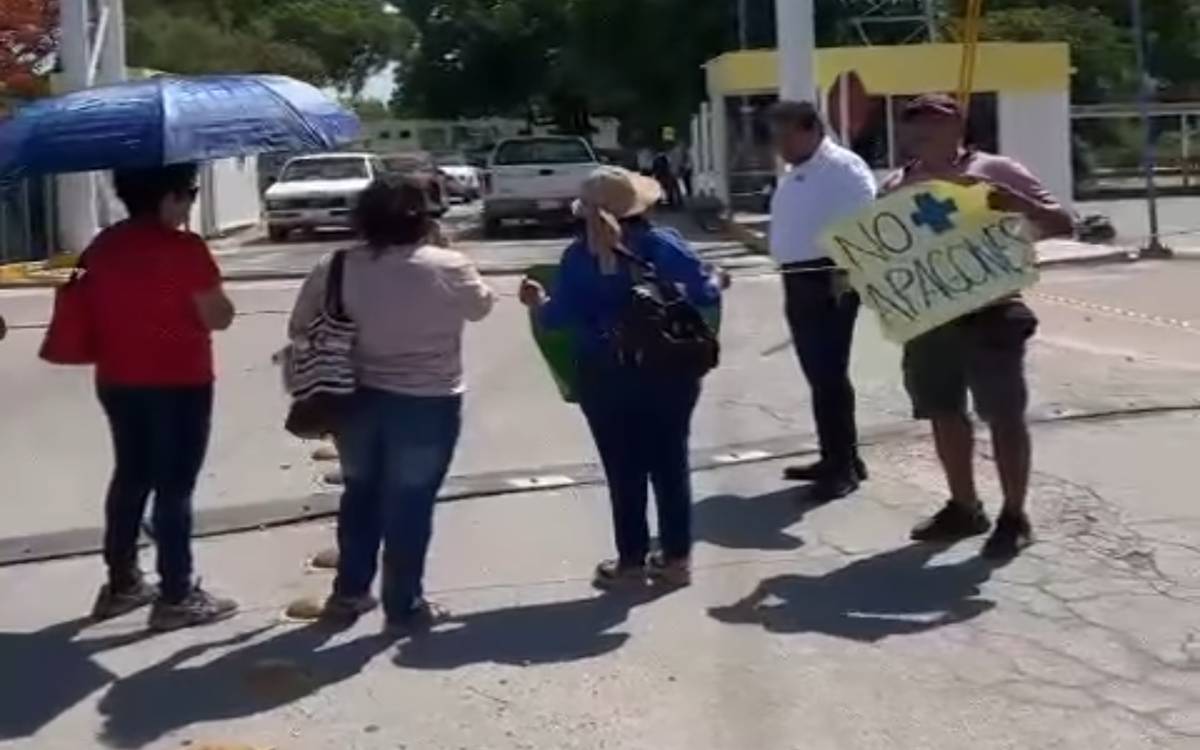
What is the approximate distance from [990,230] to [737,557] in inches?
63.0

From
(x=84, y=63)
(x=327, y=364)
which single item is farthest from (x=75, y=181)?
(x=327, y=364)

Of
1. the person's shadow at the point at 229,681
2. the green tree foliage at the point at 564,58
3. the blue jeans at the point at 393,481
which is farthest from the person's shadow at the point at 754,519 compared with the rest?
the green tree foliage at the point at 564,58

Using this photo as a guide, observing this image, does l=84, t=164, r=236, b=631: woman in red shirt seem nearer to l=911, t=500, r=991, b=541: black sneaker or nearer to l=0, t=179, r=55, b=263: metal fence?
l=911, t=500, r=991, b=541: black sneaker

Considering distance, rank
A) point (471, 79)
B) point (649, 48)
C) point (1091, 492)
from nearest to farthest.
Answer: point (1091, 492) → point (649, 48) → point (471, 79)

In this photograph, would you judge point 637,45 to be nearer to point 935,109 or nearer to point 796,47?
point 796,47

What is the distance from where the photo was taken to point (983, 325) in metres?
7.75

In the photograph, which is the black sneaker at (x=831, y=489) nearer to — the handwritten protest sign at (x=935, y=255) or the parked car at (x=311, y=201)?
the handwritten protest sign at (x=935, y=255)

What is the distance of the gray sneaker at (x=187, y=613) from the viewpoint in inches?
284

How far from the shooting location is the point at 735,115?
3519cm

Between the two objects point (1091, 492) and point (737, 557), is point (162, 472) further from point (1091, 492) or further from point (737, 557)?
point (1091, 492)

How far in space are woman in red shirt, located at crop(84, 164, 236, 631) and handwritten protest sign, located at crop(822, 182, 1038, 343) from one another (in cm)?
248

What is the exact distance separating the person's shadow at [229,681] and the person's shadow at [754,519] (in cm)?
192

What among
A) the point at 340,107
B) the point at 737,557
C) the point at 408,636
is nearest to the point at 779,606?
the point at 737,557

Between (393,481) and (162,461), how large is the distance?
2.68 ft
